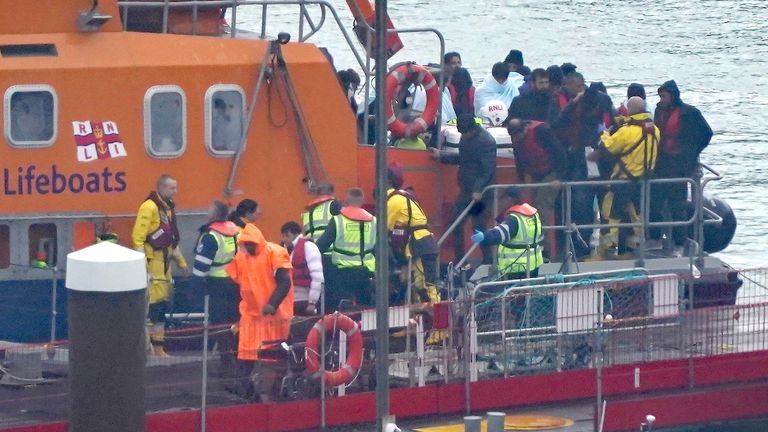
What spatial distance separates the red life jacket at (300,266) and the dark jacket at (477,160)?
1747 millimetres

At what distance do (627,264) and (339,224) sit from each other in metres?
2.60

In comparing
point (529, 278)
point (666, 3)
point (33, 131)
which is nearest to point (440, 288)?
point (529, 278)

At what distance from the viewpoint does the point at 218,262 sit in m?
10.6

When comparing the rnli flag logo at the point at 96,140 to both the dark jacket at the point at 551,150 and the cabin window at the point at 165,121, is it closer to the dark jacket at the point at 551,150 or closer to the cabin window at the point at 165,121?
the cabin window at the point at 165,121

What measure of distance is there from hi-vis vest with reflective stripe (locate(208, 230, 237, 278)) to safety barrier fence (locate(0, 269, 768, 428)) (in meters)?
0.47

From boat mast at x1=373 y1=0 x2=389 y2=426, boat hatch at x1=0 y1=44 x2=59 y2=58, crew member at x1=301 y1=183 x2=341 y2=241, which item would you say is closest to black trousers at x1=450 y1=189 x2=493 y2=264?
crew member at x1=301 y1=183 x2=341 y2=241

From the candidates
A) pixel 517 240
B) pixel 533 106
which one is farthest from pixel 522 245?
pixel 533 106

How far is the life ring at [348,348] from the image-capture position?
9891 millimetres

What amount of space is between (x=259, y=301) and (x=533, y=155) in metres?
2.95

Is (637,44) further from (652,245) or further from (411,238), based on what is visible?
(411,238)

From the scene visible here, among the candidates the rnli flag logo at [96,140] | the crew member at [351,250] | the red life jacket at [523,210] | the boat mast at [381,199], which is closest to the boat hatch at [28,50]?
the rnli flag logo at [96,140]

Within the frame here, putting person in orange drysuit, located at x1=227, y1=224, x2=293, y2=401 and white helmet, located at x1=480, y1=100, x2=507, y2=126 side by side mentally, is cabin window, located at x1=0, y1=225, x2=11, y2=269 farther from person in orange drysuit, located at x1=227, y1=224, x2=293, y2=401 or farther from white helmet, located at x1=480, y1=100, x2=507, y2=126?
white helmet, located at x1=480, y1=100, x2=507, y2=126

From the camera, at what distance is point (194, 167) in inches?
433

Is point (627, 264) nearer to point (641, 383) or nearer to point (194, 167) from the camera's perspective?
point (641, 383)
